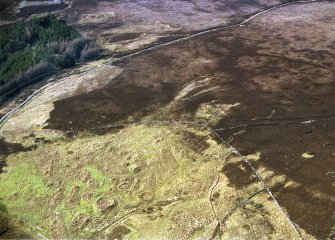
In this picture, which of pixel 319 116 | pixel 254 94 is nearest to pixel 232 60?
pixel 254 94

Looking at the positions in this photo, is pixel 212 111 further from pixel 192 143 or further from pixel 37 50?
pixel 37 50

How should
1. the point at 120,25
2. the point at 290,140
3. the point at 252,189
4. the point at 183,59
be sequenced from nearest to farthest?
the point at 252,189, the point at 290,140, the point at 183,59, the point at 120,25

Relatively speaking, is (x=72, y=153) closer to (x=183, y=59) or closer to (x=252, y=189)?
(x=252, y=189)

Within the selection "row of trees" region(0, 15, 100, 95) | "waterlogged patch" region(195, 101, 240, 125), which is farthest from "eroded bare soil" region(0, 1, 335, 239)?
"row of trees" region(0, 15, 100, 95)

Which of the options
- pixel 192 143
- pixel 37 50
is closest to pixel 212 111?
pixel 192 143

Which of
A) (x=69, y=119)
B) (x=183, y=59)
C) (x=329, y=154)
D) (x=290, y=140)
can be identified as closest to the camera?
(x=329, y=154)

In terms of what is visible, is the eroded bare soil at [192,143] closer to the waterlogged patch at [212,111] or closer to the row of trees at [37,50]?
the waterlogged patch at [212,111]
